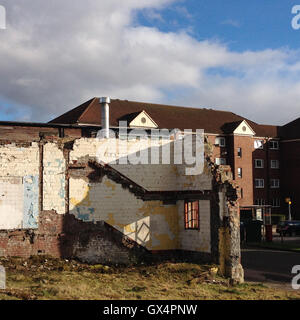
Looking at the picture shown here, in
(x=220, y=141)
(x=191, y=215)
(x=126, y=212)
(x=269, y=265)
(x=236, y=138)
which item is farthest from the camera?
(x=220, y=141)

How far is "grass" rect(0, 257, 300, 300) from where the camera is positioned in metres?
12.5

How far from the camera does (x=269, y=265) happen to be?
1972 cm

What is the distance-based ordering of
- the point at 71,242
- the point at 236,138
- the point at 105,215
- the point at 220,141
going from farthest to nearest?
the point at 220,141, the point at 236,138, the point at 105,215, the point at 71,242

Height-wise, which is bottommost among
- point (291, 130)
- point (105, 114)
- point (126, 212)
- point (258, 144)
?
point (126, 212)

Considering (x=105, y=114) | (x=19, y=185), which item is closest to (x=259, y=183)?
(x=105, y=114)

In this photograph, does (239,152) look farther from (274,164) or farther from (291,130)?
(291,130)

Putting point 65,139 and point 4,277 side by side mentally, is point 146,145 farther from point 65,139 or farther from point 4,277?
point 4,277

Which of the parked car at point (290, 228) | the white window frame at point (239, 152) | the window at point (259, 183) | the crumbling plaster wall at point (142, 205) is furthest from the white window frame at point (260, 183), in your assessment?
the crumbling plaster wall at point (142, 205)

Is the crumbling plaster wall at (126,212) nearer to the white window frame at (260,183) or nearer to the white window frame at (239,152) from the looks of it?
A: the white window frame at (239,152)

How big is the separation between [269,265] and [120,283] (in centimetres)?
812

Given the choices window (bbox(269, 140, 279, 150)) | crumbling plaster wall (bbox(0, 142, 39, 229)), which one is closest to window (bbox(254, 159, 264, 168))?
window (bbox(269, 140, 279, 150))

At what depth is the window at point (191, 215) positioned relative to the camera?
61.9ft

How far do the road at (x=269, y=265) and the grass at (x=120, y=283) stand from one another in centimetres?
173

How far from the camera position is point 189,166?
19.0m
